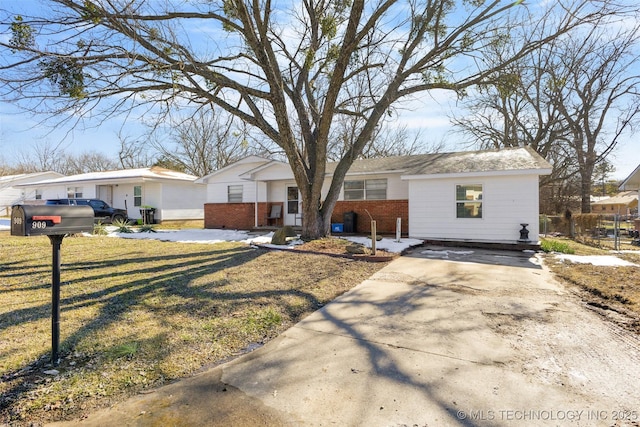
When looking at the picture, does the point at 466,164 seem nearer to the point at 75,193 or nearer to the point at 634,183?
the point at 634,183

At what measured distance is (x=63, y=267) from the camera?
267 inches

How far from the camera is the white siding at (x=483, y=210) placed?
10328mm

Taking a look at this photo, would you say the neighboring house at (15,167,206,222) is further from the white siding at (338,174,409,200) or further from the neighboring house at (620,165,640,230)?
the neighboring house at (620,165,640,230)

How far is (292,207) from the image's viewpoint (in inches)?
641

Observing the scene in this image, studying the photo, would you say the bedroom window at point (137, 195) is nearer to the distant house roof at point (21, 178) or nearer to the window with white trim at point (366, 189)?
the window with white trim at point (366, 189)

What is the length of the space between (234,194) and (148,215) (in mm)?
7355

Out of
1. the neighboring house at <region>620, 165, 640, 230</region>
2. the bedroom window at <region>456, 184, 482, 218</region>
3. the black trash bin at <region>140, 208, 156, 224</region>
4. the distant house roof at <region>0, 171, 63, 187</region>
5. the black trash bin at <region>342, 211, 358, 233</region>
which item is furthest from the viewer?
the distant house roof at <region>0, 171, 63, 187</region>

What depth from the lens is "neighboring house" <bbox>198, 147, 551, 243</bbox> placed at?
10.4 m

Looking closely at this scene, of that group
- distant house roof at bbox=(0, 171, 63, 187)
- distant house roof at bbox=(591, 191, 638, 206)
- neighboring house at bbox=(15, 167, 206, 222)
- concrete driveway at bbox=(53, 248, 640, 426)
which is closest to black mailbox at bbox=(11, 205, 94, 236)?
concrete driveway at bbox=(53, 248, 640, 426)

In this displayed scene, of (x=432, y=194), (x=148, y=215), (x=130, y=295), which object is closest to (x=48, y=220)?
(x=130, y=295)

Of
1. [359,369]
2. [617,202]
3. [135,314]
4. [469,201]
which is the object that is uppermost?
[617,202]

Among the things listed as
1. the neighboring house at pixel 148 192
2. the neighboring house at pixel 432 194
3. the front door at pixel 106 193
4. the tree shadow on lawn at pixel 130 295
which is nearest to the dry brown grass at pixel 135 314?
the tree shadow on lawn at pixel 130 295

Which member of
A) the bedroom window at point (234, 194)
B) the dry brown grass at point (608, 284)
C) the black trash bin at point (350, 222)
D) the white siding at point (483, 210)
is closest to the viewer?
the dry brown grass at point (608, 284)

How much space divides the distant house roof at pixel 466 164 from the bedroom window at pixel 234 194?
5302mm
